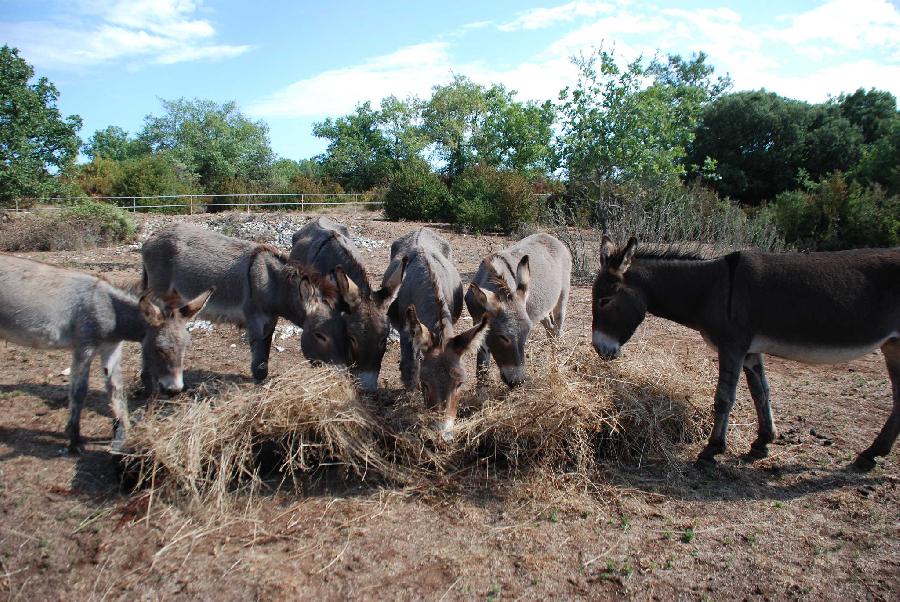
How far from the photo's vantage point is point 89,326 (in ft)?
16.9

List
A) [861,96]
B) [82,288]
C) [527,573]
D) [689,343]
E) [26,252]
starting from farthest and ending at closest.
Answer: [861,96], [26,252], [689,343], [82,288], [527,573]

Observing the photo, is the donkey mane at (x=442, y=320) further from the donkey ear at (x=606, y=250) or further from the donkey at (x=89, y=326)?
the donkey at (x=89, y=326)

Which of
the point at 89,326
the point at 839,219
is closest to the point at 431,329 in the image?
the point at 89,326

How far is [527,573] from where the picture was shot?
3.60 m

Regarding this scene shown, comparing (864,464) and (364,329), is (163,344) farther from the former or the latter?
(864,464)

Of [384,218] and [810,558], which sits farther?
[384,218]

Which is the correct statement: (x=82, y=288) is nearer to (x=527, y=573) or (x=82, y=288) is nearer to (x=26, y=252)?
(x=527, y=573)

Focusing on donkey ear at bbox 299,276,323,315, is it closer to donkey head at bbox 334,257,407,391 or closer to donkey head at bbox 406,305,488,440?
donkey head at bbox 334,257,407,391

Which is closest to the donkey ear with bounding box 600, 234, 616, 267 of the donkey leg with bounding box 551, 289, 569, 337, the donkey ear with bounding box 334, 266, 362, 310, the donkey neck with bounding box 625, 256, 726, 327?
the donkey neck with bounding box 625, 256, 726, 327

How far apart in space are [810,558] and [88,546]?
5.01 metres

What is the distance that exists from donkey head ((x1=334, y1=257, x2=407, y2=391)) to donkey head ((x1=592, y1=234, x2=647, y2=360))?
7.19 ft

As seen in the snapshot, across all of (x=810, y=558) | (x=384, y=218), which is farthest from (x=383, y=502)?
(x=384, y=218)

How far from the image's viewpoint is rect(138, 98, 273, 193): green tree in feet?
174

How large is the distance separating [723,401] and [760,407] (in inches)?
23.1
